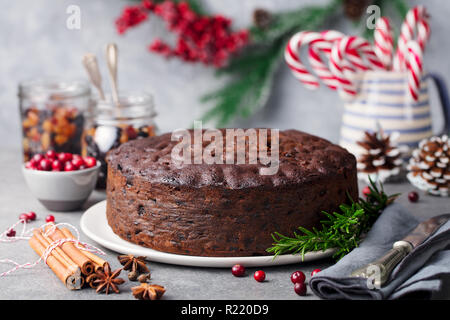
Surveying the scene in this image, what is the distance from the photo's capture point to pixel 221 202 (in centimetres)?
134

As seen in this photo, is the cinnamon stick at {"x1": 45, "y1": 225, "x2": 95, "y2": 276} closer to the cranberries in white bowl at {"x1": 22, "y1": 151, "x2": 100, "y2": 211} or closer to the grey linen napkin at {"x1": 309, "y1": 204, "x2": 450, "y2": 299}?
the cranberries in white bowl at {"x1": 22, "y1": 151, "x2": 100, "y2": 211}

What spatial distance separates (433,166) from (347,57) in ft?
1.69

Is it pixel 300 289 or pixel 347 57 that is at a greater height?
pixel 347 57

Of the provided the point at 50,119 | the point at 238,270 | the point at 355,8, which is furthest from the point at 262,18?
the point at 238,270

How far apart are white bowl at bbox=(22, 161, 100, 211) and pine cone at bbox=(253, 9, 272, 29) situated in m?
1.19

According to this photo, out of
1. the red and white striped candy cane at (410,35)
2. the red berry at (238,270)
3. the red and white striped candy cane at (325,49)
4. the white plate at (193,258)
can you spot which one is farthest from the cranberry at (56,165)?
the red and white striped candy cane at (410,35)

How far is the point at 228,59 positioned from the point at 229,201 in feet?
5.14

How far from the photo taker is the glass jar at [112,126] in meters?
2.00

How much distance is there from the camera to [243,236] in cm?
134

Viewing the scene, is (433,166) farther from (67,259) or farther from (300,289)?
(67,259)

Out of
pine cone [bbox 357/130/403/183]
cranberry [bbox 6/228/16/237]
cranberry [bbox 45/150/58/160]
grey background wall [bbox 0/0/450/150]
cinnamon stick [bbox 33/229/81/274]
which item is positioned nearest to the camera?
cinnamon stick [bbox 33/229/81/274]

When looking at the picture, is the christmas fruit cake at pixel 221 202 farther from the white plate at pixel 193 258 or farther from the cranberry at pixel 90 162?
the cranberry at pixel 90 162

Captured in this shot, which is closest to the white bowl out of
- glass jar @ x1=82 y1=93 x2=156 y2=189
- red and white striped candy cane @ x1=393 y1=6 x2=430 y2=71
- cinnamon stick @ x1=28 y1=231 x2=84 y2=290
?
glass jar @ x1=82 y1=93 x2=156 y2=189

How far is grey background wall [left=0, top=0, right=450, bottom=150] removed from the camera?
9.29 feet
